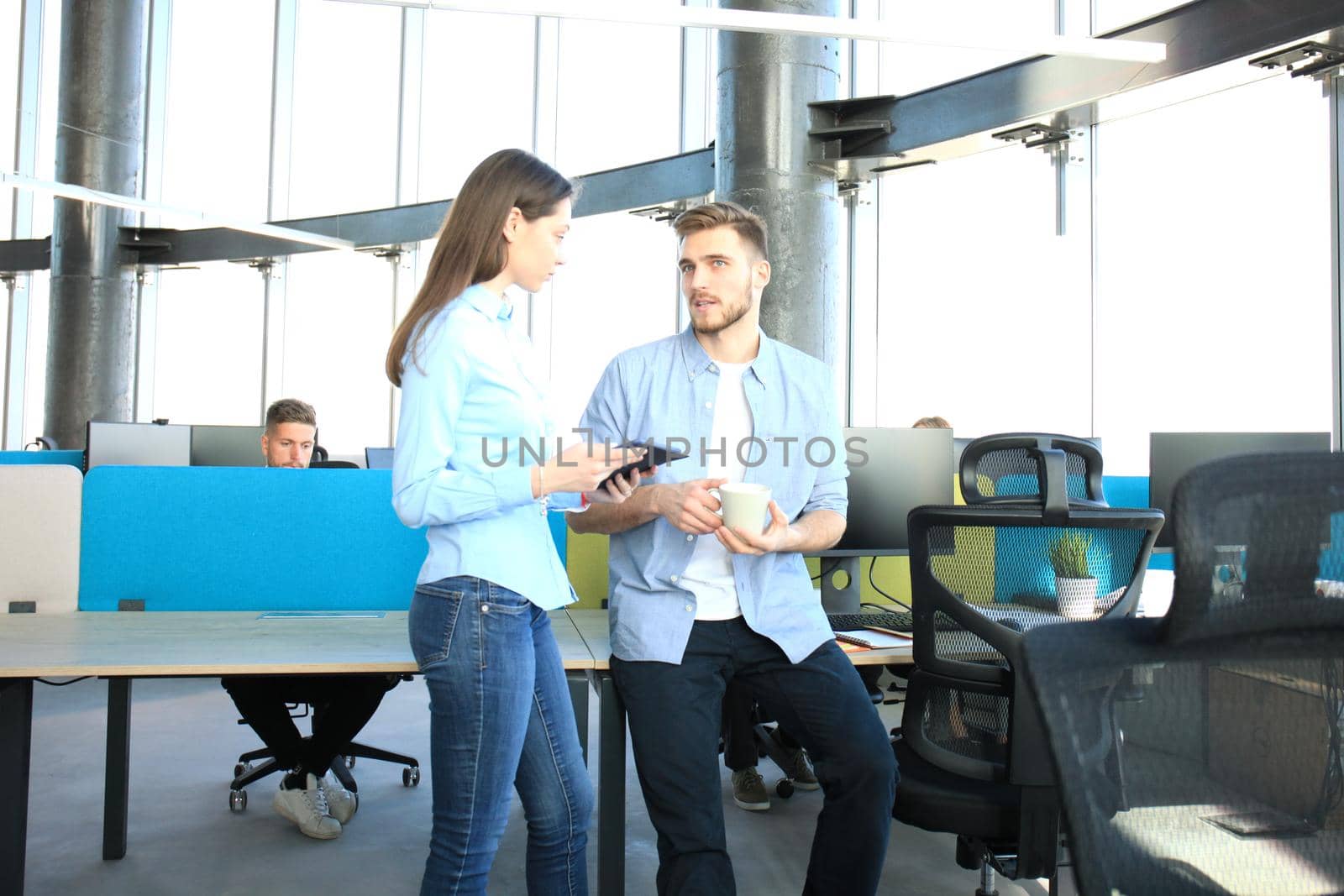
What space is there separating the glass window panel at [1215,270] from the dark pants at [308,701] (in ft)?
11.2

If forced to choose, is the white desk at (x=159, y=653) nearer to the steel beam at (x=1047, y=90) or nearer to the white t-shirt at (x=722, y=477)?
the white t-shirt at (x=722, y=477)

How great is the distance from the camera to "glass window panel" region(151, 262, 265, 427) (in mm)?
9219

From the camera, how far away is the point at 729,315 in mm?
1977

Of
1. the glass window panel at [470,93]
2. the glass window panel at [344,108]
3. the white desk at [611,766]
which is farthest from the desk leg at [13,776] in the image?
the glass window panel at [344,108]

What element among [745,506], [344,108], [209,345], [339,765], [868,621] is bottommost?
[339,765]

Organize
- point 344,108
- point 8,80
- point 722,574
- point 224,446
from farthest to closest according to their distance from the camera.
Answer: point 8,80
point 344,108
point 224,446
point 722,574

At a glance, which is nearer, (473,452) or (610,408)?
(473,452)

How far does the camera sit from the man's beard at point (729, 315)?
1.97 meters

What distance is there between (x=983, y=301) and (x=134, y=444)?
14.4 ft

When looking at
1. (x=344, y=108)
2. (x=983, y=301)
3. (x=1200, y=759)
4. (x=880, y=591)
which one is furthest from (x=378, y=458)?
(x=344, y=108)

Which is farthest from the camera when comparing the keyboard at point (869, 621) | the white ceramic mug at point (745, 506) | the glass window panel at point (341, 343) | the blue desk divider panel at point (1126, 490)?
the glass window panel at point (341, 343)

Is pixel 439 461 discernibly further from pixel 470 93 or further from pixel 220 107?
pixel 220 107

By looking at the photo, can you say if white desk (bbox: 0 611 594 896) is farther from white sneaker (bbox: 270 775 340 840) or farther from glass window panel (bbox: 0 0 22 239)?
glass window panel (bbox: 0 0 22 239)

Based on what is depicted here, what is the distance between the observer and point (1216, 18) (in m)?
4.17
